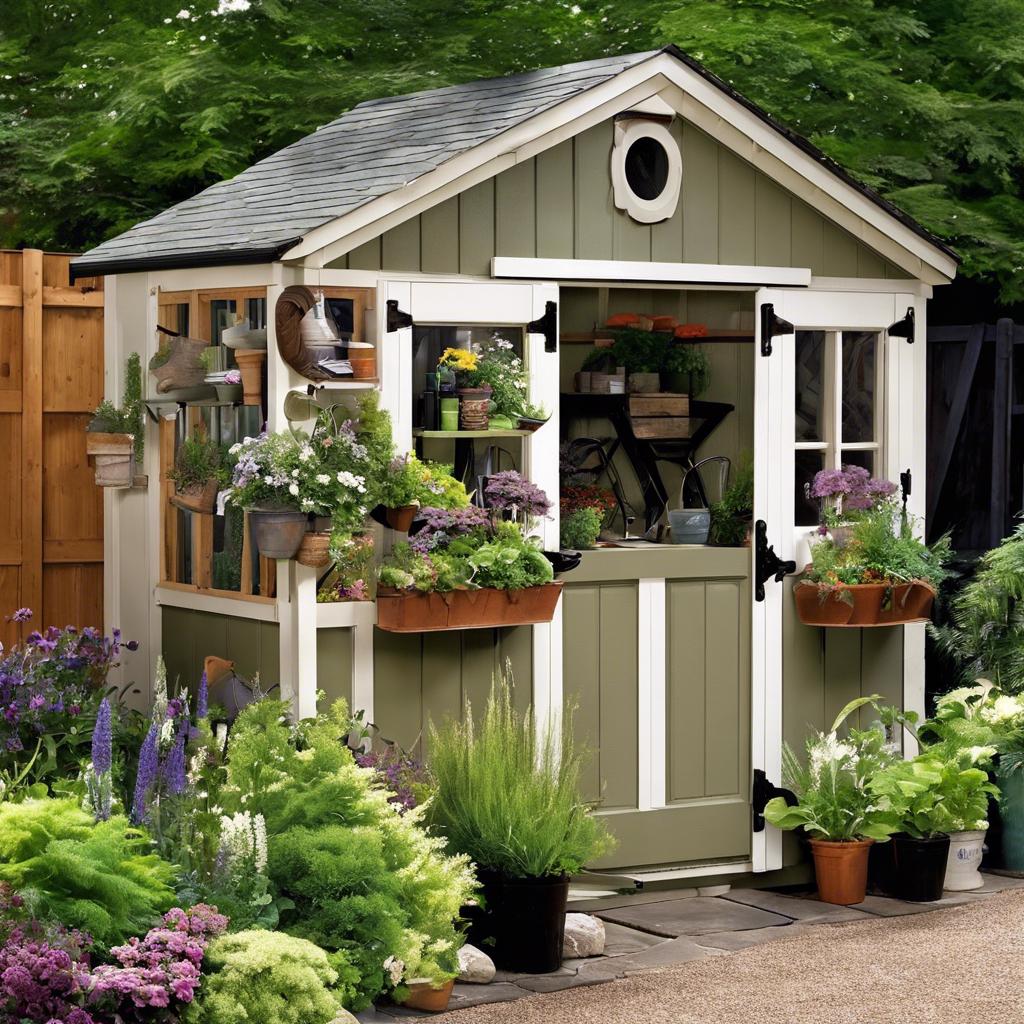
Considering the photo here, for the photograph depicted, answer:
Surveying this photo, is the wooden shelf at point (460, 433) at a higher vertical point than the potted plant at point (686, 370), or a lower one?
lower

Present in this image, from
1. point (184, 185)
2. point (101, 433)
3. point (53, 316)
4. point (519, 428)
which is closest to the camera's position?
point (519, 428)

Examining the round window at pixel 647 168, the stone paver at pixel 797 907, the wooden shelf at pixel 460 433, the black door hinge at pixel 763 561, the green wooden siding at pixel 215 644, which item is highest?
the round window at pixel 647 168

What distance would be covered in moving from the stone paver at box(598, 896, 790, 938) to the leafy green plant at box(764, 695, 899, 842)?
16.8 inches

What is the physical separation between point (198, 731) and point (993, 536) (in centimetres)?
543

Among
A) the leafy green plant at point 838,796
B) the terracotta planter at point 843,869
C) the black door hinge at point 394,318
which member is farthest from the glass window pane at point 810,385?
the black door hinge at point 394,318

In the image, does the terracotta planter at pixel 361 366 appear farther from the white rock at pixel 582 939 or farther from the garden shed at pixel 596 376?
the white rock at pixel 582 939

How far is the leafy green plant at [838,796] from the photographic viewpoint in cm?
754

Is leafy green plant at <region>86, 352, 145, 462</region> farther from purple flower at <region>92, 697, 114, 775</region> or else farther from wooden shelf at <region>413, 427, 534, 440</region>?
purple flower at <region>92, 697, 114, 775</region>

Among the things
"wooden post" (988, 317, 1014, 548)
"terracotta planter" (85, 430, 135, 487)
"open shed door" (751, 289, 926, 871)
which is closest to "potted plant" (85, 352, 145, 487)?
"terracotta planter" (85, 430, 135, 487)

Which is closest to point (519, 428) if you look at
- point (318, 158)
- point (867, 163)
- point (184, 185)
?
point (318, 158)

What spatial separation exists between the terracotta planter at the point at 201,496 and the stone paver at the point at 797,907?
275cm

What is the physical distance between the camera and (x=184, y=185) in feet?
41.0

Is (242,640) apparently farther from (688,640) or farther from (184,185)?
(184,185)

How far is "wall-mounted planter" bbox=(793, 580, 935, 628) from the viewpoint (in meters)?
7.66
